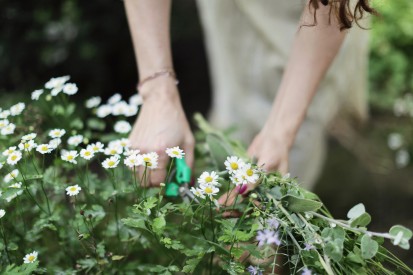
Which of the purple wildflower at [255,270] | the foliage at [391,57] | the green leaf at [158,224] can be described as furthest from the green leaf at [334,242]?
the foliage at [391,57]

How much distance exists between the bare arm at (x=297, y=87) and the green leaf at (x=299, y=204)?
26 cm

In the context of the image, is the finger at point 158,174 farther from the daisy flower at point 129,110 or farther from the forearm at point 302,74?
the forearm at point 302,74

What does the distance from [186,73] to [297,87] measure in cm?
252

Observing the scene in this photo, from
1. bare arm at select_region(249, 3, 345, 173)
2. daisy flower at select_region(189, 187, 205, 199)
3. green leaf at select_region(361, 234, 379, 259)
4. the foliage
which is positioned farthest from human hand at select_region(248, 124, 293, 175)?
the foliage

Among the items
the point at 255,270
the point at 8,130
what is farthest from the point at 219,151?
the point at 8,130

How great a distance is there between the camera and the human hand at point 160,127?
1238 mm

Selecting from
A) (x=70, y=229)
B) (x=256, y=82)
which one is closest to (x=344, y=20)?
(x=70, y=229)

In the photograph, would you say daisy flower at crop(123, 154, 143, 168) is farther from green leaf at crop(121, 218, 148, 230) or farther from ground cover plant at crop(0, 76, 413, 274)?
green leaf at crop(121, 218, 148, 230)

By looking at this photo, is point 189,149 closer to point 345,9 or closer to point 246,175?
point 246,175

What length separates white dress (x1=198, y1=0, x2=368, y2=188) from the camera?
2.04 m

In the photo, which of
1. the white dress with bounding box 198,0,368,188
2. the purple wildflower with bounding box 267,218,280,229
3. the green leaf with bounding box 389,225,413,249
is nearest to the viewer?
the green leaf with bounding box 389,225,413,249

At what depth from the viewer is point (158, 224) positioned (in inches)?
37.5

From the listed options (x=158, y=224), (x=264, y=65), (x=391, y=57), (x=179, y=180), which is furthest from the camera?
(x=391, y=57)

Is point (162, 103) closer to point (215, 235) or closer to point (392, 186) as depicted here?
point (215, 235)
